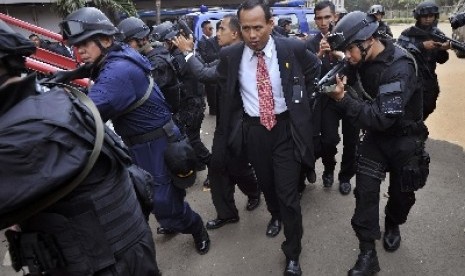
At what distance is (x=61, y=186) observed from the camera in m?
1.42

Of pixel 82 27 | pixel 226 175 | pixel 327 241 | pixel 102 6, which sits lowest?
pixel 327 241

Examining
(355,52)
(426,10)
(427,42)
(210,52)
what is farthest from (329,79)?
(210,52)

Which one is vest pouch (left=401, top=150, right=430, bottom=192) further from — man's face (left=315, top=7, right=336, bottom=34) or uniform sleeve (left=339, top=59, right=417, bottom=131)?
man's face (left=315, top=7, right=336, bottom=34)

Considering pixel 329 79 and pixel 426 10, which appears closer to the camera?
pixel 329 79

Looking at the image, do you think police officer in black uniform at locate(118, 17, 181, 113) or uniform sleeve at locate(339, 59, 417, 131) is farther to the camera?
police officer in black uniform at locate(118, 17, 181, 113)

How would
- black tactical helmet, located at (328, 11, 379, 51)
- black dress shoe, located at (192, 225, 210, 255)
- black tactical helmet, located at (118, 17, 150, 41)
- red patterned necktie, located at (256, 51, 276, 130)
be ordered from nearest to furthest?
black tactical helmet, located at (328, 11, 379, 51) < red patterned necktie, located at (256, 51, 276, 130) < black dress shoe, located at (192, 225, 210, 255) < black tactical helmet, located at (118, 17, 150, 41)

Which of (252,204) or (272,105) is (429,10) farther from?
(252,204)

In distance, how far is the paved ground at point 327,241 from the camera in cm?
311

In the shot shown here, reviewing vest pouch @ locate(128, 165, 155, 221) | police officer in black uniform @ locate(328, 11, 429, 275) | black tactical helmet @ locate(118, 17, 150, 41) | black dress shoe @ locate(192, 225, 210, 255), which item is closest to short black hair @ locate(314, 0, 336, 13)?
police officer in black uniform @ locate(328, 11, 429, 275)

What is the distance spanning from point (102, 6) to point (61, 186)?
11.7 m

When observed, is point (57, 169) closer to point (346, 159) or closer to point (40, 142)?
point (40, 142)

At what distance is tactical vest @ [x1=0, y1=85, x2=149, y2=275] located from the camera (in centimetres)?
145

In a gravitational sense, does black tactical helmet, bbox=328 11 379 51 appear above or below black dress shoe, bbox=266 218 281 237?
above

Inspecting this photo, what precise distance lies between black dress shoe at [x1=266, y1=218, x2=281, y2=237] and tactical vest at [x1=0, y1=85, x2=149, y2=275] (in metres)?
2.00
